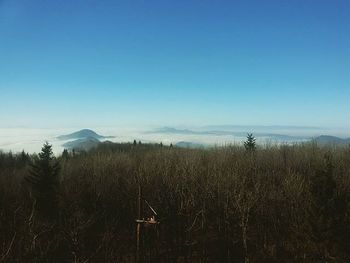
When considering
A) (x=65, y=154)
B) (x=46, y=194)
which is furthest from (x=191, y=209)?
(x=65, y=154)

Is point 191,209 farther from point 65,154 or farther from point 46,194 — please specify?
point 65,154

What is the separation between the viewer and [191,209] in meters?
32.2

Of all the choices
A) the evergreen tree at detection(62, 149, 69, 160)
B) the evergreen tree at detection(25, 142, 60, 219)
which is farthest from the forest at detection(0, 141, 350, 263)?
the evergreen tree at detection(62, 149, 69, 160)

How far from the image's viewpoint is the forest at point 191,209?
2427 cm

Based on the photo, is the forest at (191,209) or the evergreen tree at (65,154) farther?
the evergreen tree at (65,154)

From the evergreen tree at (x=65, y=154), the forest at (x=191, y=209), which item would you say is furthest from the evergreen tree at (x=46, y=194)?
the evergreen tree at (x=65, y=154)

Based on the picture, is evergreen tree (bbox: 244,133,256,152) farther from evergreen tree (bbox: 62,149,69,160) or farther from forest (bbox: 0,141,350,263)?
evergreen tree (bbox: 62,149,69,160)

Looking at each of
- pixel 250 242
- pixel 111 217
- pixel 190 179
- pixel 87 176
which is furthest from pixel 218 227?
pixel 87 176

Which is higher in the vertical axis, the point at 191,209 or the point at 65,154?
the point at 65,154

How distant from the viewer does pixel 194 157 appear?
43656 millimetres

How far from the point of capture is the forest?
24266mm

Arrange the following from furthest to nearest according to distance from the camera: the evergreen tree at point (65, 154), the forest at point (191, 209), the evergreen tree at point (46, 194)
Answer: the evergreen tree at point (65, 154), the evergreen tree at point (46, 194), the forest at point (191, 209)

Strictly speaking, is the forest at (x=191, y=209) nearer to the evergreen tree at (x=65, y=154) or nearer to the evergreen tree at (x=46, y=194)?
the evergreen tree at (x=46, y=194)

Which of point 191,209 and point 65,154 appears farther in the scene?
point 65,154
